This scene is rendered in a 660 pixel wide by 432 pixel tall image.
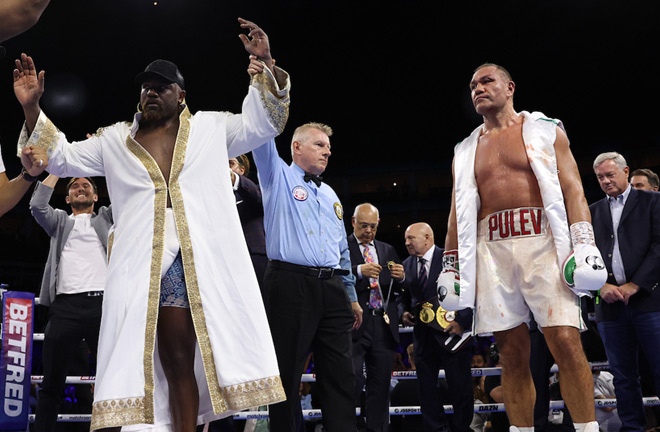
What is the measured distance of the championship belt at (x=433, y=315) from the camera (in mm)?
4504

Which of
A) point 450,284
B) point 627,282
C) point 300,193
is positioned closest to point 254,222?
point 300,193

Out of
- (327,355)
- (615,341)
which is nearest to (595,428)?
(327,355)

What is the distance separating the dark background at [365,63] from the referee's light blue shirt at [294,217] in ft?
30.5

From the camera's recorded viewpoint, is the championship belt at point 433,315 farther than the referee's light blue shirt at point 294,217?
Yes

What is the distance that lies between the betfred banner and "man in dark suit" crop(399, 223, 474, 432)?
8.92ft

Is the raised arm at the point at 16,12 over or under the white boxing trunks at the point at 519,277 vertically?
over

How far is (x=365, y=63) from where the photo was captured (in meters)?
14.4

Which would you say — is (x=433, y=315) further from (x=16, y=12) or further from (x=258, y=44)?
(x=16, y=12)

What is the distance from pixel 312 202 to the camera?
11.4ft

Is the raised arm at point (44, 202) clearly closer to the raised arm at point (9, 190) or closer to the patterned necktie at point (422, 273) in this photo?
the raised arm at point (9, 190)

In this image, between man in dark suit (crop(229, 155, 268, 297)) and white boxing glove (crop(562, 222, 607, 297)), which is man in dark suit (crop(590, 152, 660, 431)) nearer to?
white boxing glove (crop(562, 222, 607, 297))

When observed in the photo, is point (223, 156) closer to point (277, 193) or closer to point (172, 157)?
point (172, 157)

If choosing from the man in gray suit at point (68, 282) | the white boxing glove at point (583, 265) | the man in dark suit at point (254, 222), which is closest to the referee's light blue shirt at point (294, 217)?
the man in dark suit at point (254, 222)

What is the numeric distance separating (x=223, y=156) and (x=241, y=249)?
15.5 inches
